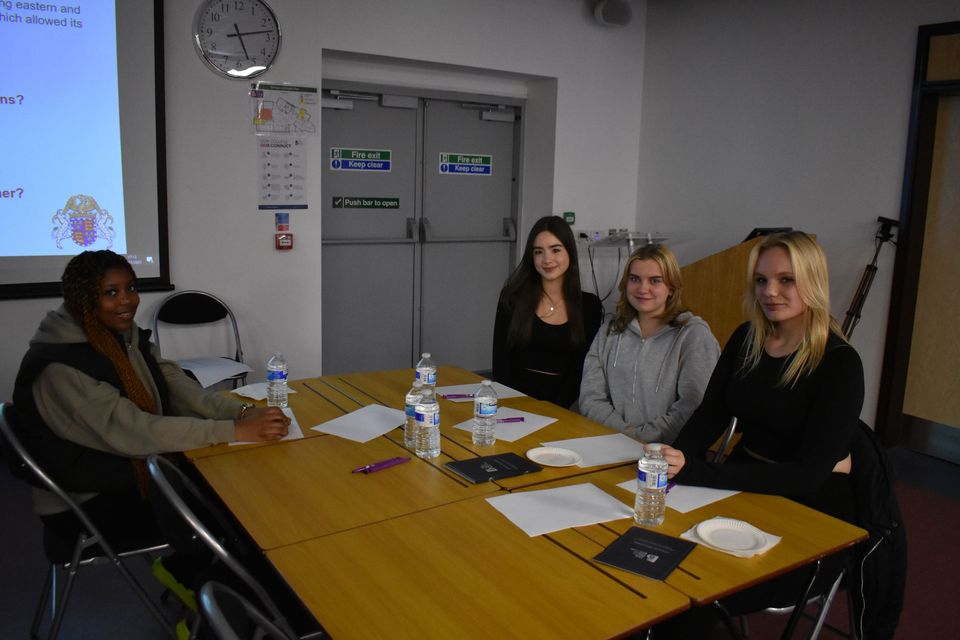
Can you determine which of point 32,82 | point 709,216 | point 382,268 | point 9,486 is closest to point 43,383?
point 9,486

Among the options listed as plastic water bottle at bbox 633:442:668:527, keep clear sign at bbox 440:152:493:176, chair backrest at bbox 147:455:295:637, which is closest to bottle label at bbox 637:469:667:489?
plastic water bottle at bbox 633:442:668:527

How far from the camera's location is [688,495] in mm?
1950

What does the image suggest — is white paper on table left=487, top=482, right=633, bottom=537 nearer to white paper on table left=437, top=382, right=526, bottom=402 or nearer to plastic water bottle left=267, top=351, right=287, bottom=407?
white paper on table left=437, top=382, right=526, bottom=402

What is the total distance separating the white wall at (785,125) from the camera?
4.48 meters

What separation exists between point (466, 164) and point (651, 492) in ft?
13.8

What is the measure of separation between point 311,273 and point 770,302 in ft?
10.4

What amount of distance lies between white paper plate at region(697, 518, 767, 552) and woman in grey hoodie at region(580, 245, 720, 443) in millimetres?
874

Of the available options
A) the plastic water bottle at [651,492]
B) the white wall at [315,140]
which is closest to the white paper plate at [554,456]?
the plastic water bottle at [651,492]

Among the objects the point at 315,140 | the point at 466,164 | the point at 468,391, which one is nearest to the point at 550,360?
the point at 468,391

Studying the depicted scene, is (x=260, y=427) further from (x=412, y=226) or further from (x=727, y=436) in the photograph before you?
(x=412, y=226)

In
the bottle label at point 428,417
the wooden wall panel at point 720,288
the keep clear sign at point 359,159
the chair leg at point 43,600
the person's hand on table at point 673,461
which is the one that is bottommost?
the chair leg at point 43,600

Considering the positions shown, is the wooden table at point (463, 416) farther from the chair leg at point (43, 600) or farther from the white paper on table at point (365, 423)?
the chair leg at point (43, 600)

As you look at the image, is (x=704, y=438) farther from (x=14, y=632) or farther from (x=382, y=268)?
(x=382, y=268)

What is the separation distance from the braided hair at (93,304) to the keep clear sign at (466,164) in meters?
3.43
